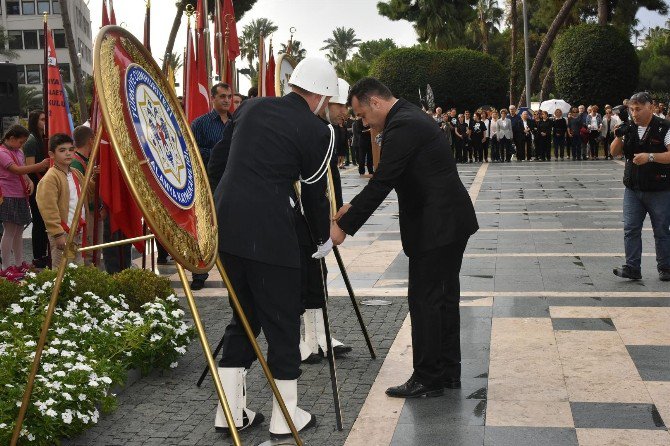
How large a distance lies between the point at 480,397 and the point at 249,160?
202 centimetres

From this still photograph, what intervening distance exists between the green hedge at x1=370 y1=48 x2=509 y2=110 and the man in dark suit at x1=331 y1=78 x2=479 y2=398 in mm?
33257

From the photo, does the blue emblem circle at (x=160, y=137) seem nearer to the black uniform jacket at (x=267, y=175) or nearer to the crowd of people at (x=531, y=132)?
the black uniform jacket at (x=267, y=175)

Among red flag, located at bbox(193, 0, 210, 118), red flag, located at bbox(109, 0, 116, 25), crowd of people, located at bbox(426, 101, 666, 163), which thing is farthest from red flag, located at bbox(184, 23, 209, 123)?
crowd of people, located at bbox(426, 101, 666, 163)

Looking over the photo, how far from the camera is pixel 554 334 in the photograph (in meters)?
6.88

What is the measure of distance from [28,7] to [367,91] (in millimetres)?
91956

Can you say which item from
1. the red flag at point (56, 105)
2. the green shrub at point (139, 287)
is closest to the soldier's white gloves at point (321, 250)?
the green shrub at point (139, 287)

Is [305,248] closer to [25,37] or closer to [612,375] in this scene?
[612,375]

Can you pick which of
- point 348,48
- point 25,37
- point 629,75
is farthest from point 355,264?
A: point 348,48

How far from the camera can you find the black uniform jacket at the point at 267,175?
4.59 m

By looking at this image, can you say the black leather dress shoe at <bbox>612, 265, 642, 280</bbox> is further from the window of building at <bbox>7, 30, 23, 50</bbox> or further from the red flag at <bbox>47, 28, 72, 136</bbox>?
the window of building at <bbox>7, 30, 23, 50</bbox>

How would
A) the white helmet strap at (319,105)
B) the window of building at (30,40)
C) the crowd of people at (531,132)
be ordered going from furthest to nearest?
the window of building at (30,40), the crowd of people at (531,132), the white helmet strap at (319,105)

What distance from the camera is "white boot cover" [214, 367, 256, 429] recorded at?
4875 mm

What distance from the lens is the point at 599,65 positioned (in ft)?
115

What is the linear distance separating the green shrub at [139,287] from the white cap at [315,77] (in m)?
2.83
